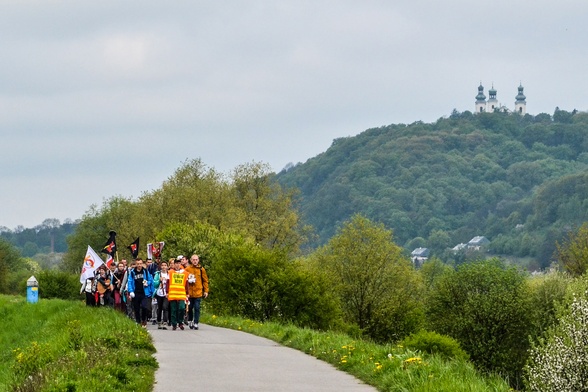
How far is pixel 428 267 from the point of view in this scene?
137m

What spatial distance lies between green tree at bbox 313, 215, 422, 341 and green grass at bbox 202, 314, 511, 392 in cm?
5542

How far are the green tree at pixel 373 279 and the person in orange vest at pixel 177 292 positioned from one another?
48342 millimetres

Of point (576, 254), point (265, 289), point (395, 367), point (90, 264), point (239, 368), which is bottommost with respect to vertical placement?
point (265, 289)

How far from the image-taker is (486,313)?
80438 millimetres

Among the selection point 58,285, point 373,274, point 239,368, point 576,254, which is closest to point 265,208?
point 373,274

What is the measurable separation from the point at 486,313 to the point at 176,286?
2136 inches

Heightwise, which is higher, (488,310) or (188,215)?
(188,215)

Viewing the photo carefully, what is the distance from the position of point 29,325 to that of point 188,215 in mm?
37544

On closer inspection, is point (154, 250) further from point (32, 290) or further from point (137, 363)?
point (137, 363)

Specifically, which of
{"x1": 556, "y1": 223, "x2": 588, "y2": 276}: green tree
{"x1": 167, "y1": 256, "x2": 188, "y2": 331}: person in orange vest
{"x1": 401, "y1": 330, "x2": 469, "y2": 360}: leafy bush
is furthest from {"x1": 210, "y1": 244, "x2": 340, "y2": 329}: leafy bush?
{"x1": 556, "y1": 223, "x2": 588, "y2": 276}: green tree

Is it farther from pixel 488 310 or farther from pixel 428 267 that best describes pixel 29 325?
pixel 428 267

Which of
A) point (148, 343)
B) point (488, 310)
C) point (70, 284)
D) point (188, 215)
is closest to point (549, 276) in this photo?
point (488, 310)

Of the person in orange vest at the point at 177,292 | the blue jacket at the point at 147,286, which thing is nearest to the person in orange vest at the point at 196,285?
the person in orange vest at the point at 177,292

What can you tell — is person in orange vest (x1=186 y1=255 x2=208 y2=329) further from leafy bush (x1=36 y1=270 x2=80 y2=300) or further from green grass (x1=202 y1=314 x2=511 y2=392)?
leafy bush (x1=36 y1=270 x2=80 y2=300)
